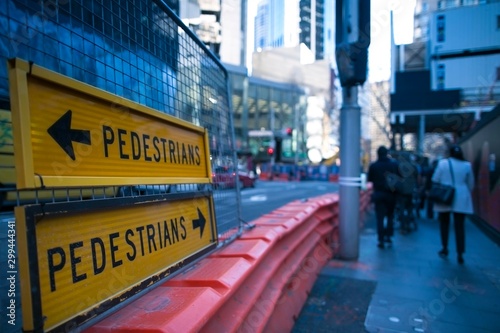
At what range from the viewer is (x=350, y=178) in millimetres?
4824

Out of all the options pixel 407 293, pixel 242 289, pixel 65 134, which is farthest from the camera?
pixel 407 293

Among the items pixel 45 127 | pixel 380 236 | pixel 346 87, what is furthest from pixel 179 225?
pixel 380 236

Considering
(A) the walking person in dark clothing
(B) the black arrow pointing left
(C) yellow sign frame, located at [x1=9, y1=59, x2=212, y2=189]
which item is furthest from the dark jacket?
(B) the black arrow pointing left

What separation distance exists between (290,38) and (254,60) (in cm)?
5133

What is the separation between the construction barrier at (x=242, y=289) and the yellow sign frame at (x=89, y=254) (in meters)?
0.12

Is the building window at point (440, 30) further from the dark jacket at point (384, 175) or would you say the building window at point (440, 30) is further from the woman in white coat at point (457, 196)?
the woman in white coat at point (457, 196)

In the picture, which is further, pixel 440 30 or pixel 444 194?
pixel 440 30

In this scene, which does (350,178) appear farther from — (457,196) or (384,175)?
(457,196)

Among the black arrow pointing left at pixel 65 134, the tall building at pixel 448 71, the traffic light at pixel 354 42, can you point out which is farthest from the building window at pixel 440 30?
the black arrow pointing left at pixel 65 134

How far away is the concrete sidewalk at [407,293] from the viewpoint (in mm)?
2932

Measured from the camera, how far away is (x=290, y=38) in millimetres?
6383

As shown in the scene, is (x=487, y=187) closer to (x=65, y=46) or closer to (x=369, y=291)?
(x=369, y=291)

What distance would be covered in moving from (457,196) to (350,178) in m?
1.62

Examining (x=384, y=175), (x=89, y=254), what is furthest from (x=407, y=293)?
(x=89, y=254)
